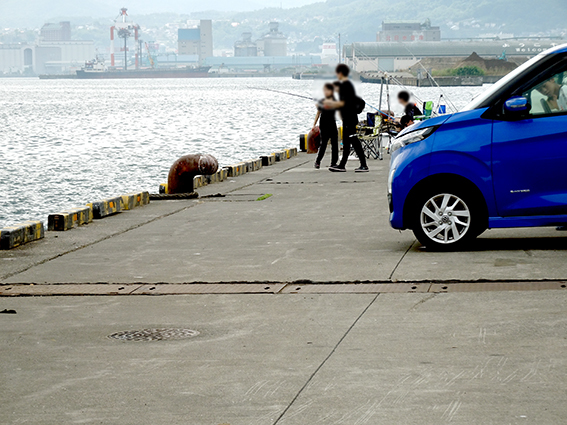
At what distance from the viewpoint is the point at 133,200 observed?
14203mm

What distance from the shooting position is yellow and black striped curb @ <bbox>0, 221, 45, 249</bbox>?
1014 cm

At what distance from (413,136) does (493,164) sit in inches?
32.3

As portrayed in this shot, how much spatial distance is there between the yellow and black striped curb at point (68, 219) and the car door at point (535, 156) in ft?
17.5

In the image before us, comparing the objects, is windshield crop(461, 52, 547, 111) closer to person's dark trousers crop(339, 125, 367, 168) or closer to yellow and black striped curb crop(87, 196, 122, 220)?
yellow and black striped curb crop(87, 196, 122, 220)

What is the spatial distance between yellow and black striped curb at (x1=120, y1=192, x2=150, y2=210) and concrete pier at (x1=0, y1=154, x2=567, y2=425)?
276 centimetres

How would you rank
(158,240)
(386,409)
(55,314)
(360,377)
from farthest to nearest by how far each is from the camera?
(158,240), (55,314), (360,377), (386,409)

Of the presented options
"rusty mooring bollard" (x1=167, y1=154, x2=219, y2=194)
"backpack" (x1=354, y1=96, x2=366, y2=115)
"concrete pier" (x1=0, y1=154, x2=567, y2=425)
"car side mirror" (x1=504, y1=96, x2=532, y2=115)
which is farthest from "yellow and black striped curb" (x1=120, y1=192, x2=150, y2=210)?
"car side mirror" (x1=504, y1=96, x2=532, y2=115)

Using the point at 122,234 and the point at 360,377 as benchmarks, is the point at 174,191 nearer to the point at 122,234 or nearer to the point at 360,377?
the point at 122,234

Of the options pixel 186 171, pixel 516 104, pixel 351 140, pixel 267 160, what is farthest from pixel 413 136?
pixel 267 160

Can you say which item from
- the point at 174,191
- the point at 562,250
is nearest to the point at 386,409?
the point at 562,250

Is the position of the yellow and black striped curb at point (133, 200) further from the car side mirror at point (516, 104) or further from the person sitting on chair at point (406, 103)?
the car side mirror at point (516, 104)

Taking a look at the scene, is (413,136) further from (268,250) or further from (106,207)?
(106,207)

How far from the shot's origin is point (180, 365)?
5.46 metres

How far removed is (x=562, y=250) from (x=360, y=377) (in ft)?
14.1
